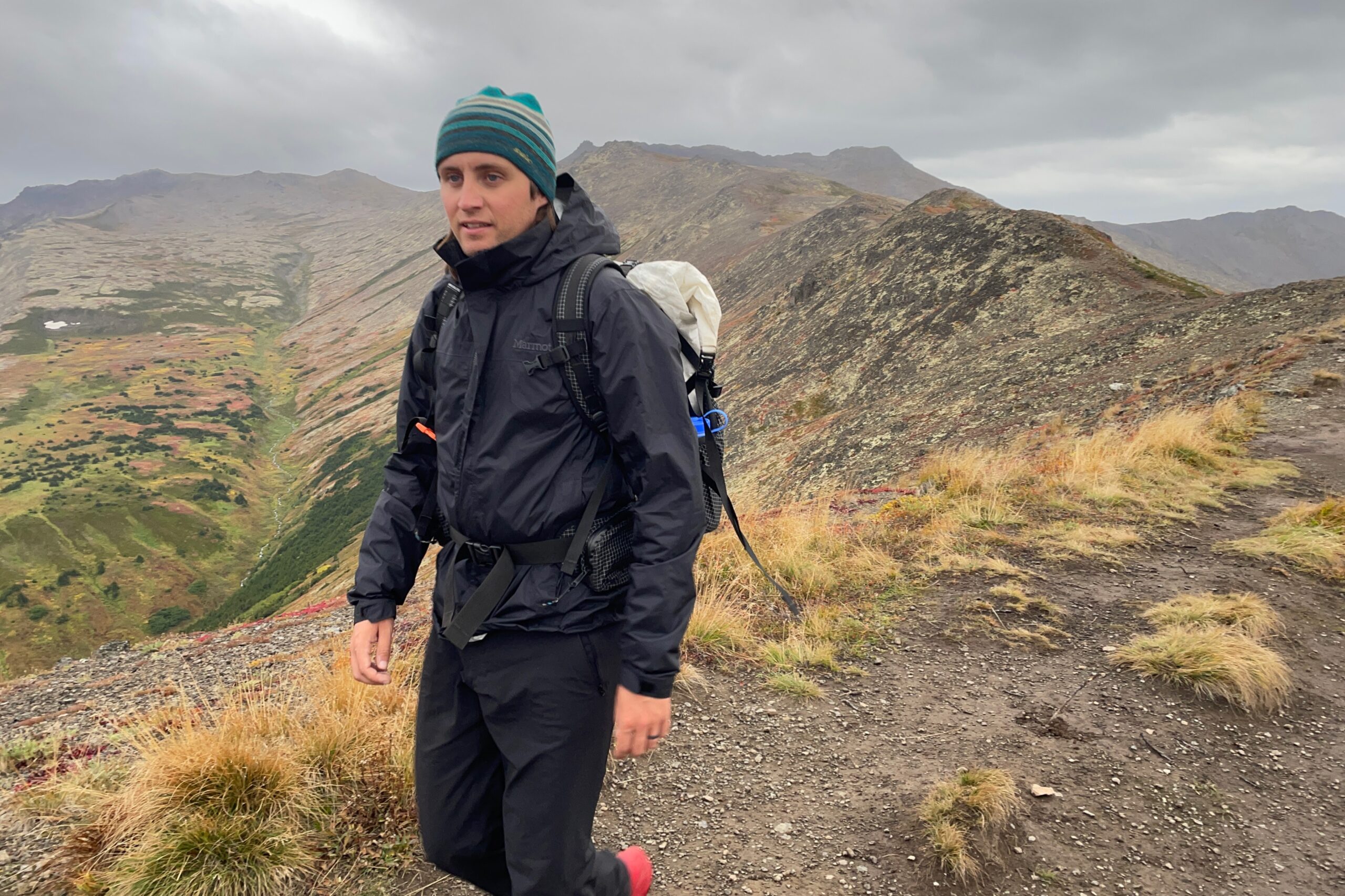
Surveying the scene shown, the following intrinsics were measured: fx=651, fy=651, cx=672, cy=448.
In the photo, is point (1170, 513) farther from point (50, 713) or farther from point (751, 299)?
point (751, 299)

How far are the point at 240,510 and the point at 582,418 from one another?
8524 centimetres

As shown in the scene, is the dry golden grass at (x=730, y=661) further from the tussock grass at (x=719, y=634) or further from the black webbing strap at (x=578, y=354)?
the black webbing strap at (x=578, y=354)

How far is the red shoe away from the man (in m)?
0.30

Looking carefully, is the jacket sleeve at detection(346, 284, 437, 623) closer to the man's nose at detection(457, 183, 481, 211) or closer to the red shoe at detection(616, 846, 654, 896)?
the man's nose at detection(457, 183, 481, 211)

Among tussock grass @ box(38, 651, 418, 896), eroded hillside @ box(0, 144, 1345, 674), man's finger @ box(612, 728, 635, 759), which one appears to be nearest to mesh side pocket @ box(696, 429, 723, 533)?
man's finger @ box(612, 728, 635, 759)

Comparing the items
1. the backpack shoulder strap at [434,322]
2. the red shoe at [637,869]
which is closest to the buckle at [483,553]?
the backpack shoulder strap at [434,322]

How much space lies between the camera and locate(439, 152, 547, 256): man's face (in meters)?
1.89

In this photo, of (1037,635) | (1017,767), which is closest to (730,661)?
(1017,767)

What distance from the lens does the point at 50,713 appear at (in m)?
6.51

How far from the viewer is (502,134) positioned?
6.14 ft

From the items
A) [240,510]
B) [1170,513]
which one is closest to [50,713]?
[1170,513]

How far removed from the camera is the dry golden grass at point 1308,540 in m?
5.21

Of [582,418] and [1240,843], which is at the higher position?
[582,418]

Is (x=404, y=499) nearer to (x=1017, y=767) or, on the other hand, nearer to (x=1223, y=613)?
(x=1017, y=767)
